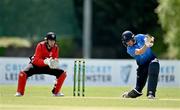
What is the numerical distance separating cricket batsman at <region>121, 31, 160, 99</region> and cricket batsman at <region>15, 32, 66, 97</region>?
149 cm

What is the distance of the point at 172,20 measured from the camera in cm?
4403

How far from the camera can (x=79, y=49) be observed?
56781 millimetres

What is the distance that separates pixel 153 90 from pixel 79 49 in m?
39.7

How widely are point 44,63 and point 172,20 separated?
27.2 metres

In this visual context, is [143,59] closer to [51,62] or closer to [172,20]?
[51,62]

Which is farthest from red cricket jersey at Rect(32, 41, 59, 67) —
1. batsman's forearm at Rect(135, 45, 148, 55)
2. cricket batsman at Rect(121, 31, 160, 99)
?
batsman's forearm at Rect(135, 45, 148, 55)

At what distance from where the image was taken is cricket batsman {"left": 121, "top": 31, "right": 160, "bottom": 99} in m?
17.1

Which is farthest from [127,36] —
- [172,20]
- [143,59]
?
[172,20]

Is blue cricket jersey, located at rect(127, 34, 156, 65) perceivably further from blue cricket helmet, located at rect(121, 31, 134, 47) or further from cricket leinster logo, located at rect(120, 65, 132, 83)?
cricket leinster logo, located at rect(120, 65, 132, 83)

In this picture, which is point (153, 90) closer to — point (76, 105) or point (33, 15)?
point (76, 105)

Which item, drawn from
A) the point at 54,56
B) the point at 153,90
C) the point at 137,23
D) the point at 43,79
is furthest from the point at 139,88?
the point at 137,23

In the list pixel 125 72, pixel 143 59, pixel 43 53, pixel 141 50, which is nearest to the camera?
pixel 141 50

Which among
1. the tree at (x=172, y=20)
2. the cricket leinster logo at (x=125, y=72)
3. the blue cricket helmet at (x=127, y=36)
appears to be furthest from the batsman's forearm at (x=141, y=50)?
the tree at (x=172, y=20)

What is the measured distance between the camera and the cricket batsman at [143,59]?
1709 cm
